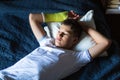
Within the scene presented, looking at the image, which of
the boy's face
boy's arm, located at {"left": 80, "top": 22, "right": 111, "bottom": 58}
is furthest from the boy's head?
boy's arm, located at {"left": 80, "top": 22, "right": 111, "bottom": 58}

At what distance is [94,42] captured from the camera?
172 centimetres

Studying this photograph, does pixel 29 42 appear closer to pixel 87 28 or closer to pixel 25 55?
pixel 25 55

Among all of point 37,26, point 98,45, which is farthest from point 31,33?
point 98,45

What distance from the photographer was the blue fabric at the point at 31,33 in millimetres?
1615

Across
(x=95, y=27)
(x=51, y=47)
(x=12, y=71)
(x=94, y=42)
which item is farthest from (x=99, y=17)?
(x=12, y=71)

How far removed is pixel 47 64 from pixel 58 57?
3.4 inches

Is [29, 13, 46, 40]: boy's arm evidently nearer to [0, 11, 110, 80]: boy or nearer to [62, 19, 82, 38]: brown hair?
[0, 11, 110, 80]: boy

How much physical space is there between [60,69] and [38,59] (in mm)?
148

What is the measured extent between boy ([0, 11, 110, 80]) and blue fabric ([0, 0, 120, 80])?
0.23ft

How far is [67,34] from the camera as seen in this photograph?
5.40 feet

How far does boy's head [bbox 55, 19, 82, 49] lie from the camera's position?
1646mm

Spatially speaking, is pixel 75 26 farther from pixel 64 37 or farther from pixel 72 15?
pixel 72 15

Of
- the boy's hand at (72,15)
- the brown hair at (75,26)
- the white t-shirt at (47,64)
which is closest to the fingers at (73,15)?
the boy's hand at (72,15)

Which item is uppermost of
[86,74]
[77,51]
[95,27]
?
[95,27]
